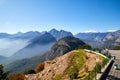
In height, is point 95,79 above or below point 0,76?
above

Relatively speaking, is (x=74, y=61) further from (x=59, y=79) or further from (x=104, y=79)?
(x=104, y=79)

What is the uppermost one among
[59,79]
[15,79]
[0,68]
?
[0,68]

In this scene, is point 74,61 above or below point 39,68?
above

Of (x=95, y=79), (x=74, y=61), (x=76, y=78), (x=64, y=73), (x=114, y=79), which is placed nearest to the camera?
(x=95, y=79)

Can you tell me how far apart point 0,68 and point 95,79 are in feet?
136

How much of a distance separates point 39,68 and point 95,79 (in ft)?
284

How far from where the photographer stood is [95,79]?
22.7 meters

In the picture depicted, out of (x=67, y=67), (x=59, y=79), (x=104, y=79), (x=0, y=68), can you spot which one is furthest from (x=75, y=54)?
(x=104, y=79)

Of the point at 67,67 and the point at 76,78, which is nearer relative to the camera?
the point at 76,78

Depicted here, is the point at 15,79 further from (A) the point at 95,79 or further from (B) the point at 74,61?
(A) the point at 95,79

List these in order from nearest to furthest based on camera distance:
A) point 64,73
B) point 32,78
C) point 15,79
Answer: point 64,73
point 32,78
point 15,79

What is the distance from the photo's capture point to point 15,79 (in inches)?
3757

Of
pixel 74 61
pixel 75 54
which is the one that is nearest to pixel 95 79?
pixel 74 61

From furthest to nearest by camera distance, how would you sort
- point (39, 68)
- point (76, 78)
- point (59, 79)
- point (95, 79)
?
point (39, 68)
point (59, 79)
point (76, 78)
point (95, 79)
